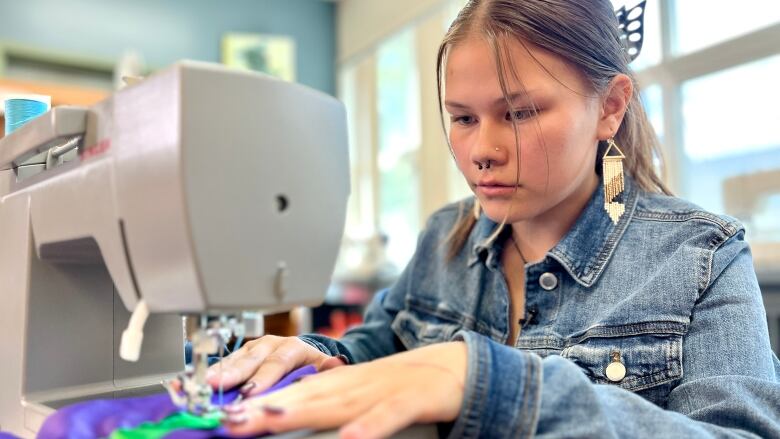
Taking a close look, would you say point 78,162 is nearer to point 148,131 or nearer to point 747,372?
point 148,131

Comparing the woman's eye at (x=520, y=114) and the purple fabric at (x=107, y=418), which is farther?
the woman's eye at (x=520, y=114)

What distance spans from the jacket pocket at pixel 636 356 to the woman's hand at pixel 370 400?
1.11 feet

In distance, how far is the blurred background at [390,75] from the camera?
6.77 feet

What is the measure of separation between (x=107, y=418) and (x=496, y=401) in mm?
313

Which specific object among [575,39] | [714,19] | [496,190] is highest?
[714,19]

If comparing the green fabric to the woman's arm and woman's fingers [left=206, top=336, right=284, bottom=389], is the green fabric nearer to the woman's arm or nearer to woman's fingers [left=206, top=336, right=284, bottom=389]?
woman's fingers [left=206, top=336, right=284, bottom=389]

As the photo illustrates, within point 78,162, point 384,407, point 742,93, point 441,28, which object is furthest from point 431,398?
point 441,28

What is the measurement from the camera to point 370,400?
50 centimetres

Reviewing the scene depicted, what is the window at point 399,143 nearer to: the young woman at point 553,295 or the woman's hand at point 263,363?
the young woman at point 553,295

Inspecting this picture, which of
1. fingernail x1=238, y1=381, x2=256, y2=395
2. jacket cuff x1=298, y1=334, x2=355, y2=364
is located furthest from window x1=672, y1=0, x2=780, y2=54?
fingernail x1=238, y1=381, x2=256, y2=395

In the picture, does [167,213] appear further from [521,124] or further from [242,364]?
[521,124]

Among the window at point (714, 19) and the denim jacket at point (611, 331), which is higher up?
the window at point (714, 19)

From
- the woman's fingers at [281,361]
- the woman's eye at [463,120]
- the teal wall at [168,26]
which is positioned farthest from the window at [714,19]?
the teal wall at [168,26]

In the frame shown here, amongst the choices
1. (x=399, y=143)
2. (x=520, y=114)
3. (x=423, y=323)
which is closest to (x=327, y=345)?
(x=423, y=323)
